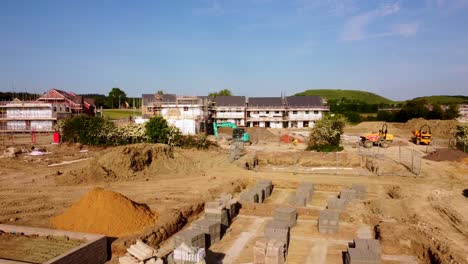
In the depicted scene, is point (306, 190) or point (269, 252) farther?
point (306, 190)

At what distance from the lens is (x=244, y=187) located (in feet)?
66.6

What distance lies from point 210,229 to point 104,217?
3.38 m

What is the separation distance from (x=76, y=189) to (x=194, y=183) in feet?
19.0

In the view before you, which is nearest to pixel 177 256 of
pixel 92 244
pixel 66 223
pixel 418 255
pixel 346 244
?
pixel 92 244

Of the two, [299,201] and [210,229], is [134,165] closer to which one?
[299,201]

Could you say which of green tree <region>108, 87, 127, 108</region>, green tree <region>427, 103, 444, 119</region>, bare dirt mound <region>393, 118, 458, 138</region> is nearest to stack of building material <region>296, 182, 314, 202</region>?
bare dirt mound <region>393, 118, 458, 138</region>

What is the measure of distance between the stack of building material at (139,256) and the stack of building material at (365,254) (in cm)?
485

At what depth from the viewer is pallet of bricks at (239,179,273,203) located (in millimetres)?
16062

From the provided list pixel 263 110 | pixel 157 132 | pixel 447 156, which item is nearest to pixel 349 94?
pixel 263 110

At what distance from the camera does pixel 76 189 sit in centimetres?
1783

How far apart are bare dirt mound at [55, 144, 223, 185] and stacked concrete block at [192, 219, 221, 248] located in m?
9.31

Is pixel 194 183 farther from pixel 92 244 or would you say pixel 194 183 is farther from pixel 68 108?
pixel 68 108

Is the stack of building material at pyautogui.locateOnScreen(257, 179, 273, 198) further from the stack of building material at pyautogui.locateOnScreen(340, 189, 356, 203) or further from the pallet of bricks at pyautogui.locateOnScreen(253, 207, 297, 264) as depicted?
the pallet of bricks at pyautogui.locateOnScreen(253, 207, 297, 264)

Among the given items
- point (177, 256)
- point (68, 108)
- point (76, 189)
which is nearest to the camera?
point (177, 256)
